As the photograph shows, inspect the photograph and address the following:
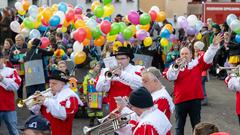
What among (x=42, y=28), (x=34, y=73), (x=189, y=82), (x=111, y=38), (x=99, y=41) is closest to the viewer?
(x=189, y=82)

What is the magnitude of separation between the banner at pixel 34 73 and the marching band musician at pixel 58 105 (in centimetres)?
464

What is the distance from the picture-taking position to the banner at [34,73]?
12102 mm

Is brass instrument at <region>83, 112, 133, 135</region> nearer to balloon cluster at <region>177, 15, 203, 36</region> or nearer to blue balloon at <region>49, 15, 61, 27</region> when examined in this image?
blue balloon at <region>49, 15, 61, 27</region>

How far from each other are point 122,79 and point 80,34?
302 cm

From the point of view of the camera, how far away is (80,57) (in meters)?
11.6

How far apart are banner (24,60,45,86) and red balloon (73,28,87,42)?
1.38 meters

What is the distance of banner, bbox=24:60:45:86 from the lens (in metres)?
12.1

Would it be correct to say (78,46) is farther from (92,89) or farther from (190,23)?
(190,23)

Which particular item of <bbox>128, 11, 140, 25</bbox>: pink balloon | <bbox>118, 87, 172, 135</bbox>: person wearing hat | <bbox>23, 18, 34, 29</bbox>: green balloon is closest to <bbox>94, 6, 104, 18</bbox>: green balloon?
<bbox>128, 11, 140, 25</bbox>: pink balloon

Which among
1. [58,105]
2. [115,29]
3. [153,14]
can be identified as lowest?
[58,105]

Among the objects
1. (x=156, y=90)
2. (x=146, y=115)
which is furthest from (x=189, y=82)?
(x=146, y=115)

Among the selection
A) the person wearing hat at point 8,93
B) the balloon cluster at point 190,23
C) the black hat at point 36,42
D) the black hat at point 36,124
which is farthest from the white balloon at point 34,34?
the black hat at point 36,124

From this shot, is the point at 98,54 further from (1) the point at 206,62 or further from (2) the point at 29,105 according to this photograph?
(2) the point at 29,105

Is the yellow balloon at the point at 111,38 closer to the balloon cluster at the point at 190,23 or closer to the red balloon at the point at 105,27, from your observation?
the red balloon at the point at 105,27
